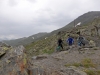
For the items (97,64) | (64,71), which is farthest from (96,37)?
(64,71)

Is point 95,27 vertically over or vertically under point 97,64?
over

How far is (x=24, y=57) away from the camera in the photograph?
15727 mm

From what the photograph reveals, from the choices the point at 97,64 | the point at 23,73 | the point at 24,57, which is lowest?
the point at 97,64

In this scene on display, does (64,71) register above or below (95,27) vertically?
below

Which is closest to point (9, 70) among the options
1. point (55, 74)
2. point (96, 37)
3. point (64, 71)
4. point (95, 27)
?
point (55, 74)

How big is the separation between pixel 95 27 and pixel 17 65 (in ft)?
154

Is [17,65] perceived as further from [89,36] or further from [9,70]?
[89,36]

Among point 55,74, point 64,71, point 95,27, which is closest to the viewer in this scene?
point 55,74

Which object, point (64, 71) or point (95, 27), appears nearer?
point (64, 71)

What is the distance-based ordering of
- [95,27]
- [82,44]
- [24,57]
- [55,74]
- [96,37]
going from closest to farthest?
1. [24,57]
2. [55,74]
3. [82,44]
4. [96,37]
5. [95,27]

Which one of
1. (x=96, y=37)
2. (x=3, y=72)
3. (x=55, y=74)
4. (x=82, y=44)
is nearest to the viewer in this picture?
(x=3, y=72)

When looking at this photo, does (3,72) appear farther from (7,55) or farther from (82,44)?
(82,44)

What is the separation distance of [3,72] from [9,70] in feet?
1.49

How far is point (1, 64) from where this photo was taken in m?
15.0
